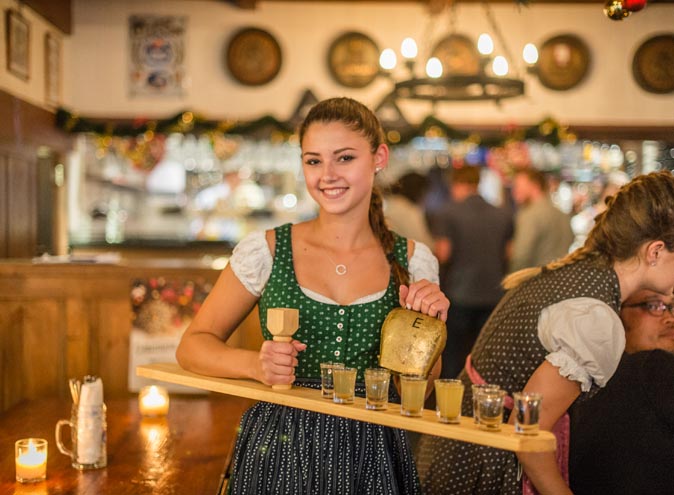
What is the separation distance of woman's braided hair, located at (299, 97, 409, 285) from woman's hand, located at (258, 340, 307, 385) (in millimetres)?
396

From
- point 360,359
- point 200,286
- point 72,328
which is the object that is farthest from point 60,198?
point 360,359

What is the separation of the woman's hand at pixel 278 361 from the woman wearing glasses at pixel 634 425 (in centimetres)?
98

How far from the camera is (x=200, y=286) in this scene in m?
3.96

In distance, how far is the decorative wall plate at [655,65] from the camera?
7.44 metres

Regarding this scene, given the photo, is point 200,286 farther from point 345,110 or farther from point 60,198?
point 60,198

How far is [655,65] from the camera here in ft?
24.7

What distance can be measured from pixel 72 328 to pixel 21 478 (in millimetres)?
2710

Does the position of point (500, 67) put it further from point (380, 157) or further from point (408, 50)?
point (380, 157)

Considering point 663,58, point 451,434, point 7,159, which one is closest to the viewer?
point 451,434

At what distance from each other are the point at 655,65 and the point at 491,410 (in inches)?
265

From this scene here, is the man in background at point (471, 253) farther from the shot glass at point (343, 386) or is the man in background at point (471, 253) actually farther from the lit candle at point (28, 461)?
the shot glass at point (343, 386)

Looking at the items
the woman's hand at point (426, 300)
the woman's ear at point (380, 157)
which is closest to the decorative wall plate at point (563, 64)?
the woman's ear at point (380, 157)

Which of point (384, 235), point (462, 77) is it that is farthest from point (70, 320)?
point (384, 235)

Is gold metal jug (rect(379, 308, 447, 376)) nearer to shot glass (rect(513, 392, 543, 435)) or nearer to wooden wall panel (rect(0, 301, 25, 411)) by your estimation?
shot glass (rect(513, 392, 543, 435))
